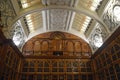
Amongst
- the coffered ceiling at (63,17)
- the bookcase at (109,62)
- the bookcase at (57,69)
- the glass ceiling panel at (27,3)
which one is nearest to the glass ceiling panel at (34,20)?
the coffered ceiling at (63,17)

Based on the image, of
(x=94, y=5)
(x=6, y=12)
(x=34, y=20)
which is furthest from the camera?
(x=34, y=20)

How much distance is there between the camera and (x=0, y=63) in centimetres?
648

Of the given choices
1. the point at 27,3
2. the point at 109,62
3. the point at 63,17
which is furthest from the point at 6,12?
the point at 109,62

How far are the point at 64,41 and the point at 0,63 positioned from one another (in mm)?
6615

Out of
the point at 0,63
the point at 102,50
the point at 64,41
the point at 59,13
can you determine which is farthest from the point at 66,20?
the point at 0,63

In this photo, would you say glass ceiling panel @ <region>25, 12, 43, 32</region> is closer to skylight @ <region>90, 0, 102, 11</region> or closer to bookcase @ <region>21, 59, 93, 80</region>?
bookcase @ <region>21, 59, 93, 80</region>

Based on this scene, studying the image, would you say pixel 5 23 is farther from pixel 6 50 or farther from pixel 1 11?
pixel 6 50

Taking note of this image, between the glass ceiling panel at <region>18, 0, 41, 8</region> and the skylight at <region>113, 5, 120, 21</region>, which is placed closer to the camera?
the skylight at <region>113, 5, 120, 21</region>

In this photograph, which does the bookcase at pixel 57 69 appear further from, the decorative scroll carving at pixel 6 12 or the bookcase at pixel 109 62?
the decorative scroll carving at pixel 6 12

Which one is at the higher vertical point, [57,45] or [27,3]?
[27,3]

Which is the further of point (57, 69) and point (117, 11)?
point (57, 69)

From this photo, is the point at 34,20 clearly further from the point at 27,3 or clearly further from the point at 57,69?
the point at 57,69

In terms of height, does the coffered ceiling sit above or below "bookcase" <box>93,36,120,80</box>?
above

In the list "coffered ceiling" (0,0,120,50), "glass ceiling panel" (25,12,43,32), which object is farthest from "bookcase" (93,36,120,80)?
"glass ceiling panel" (25,12,43,32)
